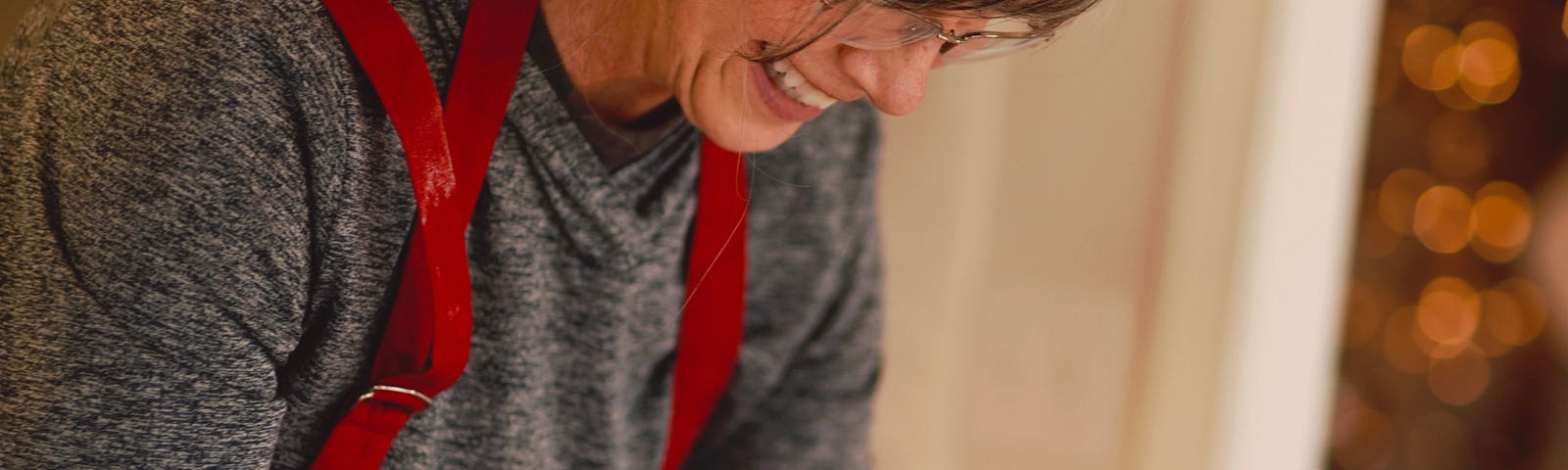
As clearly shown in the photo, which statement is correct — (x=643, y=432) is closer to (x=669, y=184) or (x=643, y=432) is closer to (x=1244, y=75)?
(x=669, y=184)

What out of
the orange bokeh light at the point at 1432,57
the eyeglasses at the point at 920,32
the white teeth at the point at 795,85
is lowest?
the white teeth at the point at 795,85

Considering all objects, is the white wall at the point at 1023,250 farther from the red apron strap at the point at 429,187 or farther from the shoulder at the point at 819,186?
the red apron strap at the point at 429,187

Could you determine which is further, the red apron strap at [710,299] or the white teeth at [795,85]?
the red apron strap at [710,299]

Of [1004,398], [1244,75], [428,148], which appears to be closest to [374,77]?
[428,148]

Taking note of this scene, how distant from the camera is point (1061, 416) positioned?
1341mm

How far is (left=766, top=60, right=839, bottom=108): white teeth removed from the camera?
0.72 meters

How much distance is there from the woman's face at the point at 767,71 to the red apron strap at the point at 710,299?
0.11m

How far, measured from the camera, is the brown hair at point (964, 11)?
2.00ft

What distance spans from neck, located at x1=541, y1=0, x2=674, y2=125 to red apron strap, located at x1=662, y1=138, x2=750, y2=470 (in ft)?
0.31

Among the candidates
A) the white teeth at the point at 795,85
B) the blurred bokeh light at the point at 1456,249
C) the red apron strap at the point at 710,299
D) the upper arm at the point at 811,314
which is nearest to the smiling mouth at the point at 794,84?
the white teeth at the point at 795,85

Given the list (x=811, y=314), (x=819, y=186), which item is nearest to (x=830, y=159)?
(x=819, y=186)

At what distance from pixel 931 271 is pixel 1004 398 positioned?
0.18 metres

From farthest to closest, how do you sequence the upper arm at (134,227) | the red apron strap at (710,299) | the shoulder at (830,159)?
the shoulder at (830,159) → the red apron strap at (710,299) → the upper arm at (134,227)

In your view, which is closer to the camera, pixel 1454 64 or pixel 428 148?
pixel 428 148
